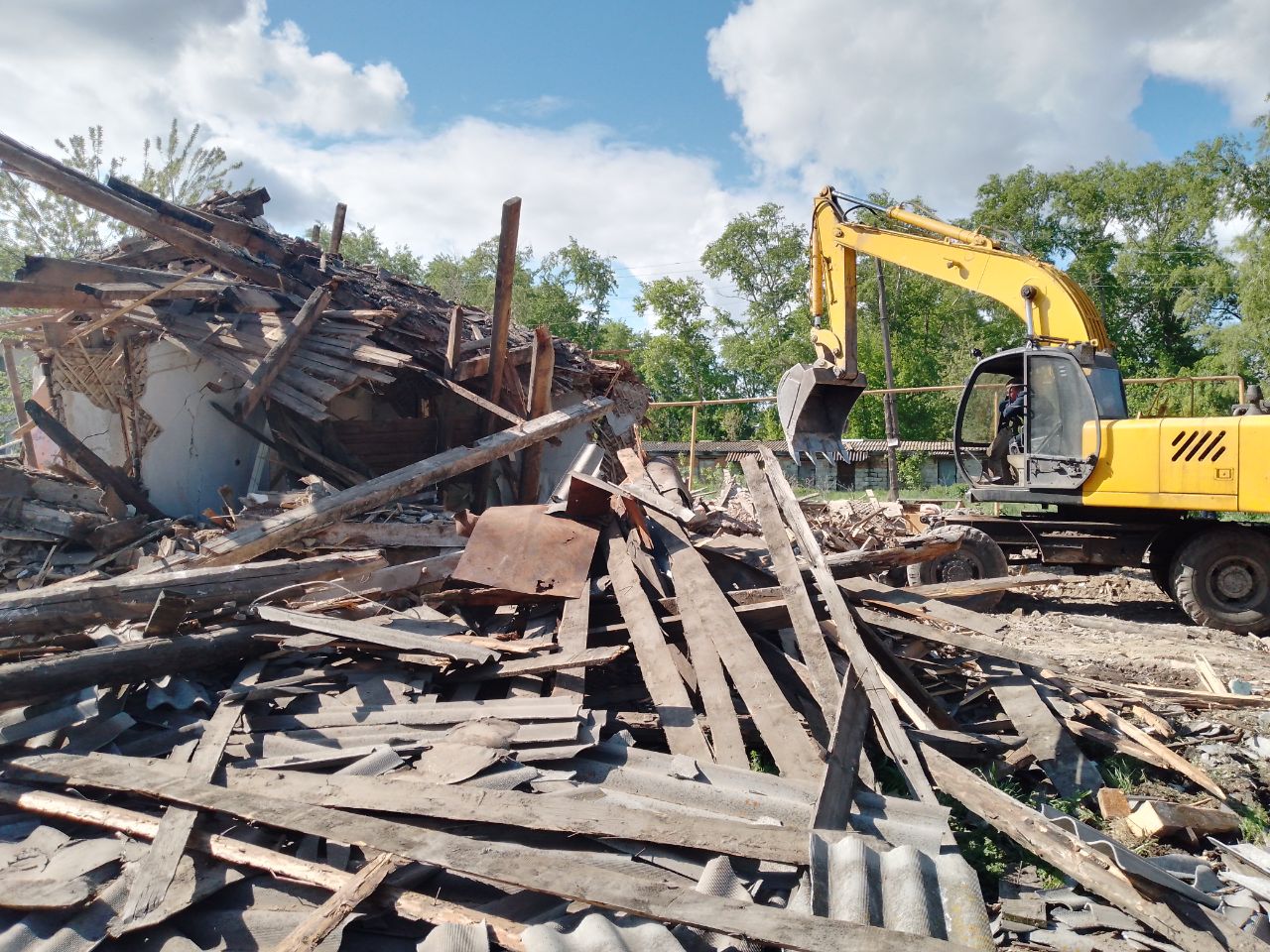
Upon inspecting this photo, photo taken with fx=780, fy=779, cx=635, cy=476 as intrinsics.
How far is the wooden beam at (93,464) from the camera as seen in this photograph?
30.7 ft

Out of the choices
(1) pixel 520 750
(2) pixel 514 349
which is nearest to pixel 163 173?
(2) pixel 514 349

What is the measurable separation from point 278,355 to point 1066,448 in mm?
8819

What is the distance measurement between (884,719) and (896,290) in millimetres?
40093

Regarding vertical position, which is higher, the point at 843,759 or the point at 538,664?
the point at 538,664

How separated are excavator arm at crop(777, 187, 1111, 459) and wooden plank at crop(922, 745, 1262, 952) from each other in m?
5.15

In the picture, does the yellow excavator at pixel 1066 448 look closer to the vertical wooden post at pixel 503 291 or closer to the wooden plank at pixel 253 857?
the vertical wooden post at pixel 503 291

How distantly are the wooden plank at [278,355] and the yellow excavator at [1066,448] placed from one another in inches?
222

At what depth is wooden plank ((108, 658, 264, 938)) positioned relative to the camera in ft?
8.84

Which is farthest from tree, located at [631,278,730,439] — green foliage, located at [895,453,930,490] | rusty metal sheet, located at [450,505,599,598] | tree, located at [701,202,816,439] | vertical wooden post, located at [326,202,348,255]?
rusty metal sheet, located at [450,505,599,598]

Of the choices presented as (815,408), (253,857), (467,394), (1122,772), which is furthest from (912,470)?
(253,857)

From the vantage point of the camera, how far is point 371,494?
23.6 feet

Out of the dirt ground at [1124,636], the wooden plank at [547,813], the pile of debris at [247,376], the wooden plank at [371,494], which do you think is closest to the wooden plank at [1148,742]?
the dirt ground at [1124,636]

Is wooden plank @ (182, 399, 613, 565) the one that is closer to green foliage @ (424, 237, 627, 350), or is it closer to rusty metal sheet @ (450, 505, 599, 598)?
rusty metal sheet @ (450, 505, 599, 598)

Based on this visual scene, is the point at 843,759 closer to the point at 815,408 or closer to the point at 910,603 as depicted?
the point at 910,603
